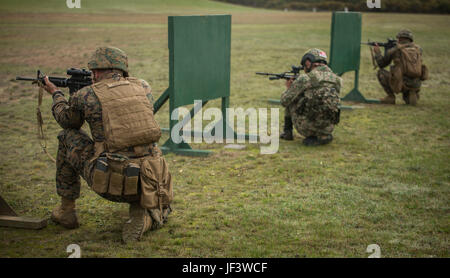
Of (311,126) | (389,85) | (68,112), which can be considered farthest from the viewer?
(389,85)

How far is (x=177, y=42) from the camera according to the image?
24.9 ft

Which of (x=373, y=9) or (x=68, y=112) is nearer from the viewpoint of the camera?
(x=68, y=112)

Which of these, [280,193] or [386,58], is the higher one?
[386,58]

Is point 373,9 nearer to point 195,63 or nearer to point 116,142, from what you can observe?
point 195,63

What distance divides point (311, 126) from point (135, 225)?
4381 millimetres

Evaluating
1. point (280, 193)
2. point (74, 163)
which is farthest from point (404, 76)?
point (74, 163)

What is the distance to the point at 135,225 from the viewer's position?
495cm

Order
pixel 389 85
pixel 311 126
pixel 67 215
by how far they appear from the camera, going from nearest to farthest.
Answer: pixel 67 215
pixel 311 126
pixel 389 85

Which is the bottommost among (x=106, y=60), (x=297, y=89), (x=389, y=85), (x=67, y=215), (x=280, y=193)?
(x=280, y=193)

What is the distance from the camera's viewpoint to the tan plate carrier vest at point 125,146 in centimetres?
475

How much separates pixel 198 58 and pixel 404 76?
234 inches

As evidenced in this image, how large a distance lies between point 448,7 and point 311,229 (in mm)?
35745
